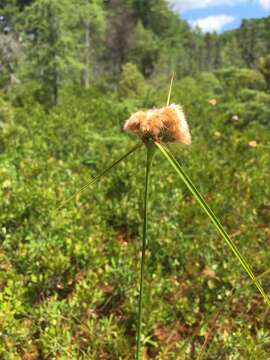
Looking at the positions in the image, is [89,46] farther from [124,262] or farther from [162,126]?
[162,126]

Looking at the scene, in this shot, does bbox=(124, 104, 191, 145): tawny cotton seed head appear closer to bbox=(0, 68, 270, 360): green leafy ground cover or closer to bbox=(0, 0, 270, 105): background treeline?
bbox=(0, 68, 270, 360): green leafy ground cover

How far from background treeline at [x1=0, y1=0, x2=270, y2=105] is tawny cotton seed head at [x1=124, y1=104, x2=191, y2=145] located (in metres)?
11.1

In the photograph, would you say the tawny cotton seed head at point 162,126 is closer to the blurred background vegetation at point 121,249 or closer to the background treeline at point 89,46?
the blurred background vegetation at point 121,249

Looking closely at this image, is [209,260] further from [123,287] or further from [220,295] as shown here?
[123,287]

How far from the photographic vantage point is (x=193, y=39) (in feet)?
210

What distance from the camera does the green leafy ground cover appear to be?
301 cm

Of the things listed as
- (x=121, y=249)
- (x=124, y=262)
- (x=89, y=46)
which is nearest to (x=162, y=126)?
(x=124, y=262)

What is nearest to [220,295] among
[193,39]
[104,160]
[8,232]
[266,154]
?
[8,232]

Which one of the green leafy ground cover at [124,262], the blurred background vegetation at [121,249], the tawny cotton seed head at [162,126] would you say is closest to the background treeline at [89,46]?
the blurred background vegetation at [121,249]

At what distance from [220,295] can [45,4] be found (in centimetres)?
1177

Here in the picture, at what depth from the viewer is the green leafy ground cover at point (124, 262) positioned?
3.01m

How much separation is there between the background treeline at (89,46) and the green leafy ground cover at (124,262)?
24.3 ft

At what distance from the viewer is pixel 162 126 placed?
1121 millimetres

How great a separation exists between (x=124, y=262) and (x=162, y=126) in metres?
2.63
